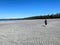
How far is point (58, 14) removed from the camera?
153 m

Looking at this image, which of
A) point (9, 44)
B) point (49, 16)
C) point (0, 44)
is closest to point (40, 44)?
point (9, 44)

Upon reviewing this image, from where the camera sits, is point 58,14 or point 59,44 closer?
point 59,44

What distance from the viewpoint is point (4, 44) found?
8.02m

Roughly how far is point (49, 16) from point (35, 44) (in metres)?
142

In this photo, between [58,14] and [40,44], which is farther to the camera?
[58,14]

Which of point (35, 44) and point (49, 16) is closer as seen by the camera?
point (35, 44)

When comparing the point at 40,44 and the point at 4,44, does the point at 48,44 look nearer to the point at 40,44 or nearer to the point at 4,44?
the point at 40,44

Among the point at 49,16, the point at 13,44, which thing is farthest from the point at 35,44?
the point at 49,16

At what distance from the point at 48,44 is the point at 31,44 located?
105 centimetres

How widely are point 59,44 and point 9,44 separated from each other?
3.15 metres

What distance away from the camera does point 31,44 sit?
7.76 metres

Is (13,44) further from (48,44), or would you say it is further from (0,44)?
(48,44)

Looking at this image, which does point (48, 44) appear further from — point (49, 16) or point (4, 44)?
point (49, 16)

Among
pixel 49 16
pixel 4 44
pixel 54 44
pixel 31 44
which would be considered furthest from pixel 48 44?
pixel 49 16
